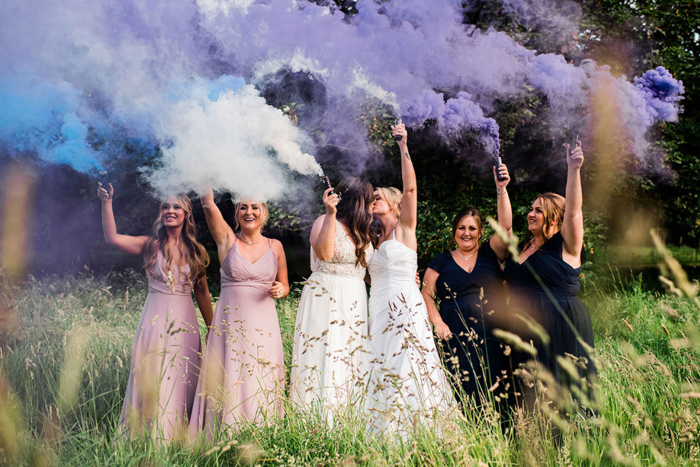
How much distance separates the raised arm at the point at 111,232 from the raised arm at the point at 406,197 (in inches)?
77.8

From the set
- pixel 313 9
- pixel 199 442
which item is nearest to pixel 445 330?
pixel 199 442

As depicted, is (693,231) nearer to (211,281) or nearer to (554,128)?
(554,128)

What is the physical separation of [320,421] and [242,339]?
3.88 ft

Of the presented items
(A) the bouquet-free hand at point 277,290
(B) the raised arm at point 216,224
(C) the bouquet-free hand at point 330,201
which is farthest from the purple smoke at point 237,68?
(A) the bouquet-free hand at point 277,290

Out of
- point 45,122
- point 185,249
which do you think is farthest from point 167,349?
point 45,122

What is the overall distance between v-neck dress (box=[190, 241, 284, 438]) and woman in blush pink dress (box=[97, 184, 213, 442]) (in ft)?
0.48

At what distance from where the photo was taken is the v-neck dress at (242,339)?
3.56 meters

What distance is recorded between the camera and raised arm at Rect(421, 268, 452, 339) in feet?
12.9

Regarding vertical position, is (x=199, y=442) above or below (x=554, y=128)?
below

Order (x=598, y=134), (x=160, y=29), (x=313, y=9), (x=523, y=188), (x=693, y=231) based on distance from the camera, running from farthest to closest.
→ 1. (x=693, y=231)
2. (x=523, y=188)
3. (x=598, y=134)
4. (x=313, y=9)
5. (x=160, y=29)

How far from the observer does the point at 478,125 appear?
5.20 m

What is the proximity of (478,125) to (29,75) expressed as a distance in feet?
12.8

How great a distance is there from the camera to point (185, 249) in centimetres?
387

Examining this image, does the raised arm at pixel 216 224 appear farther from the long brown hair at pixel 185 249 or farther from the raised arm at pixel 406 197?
the raised arm at pixel 406 197
